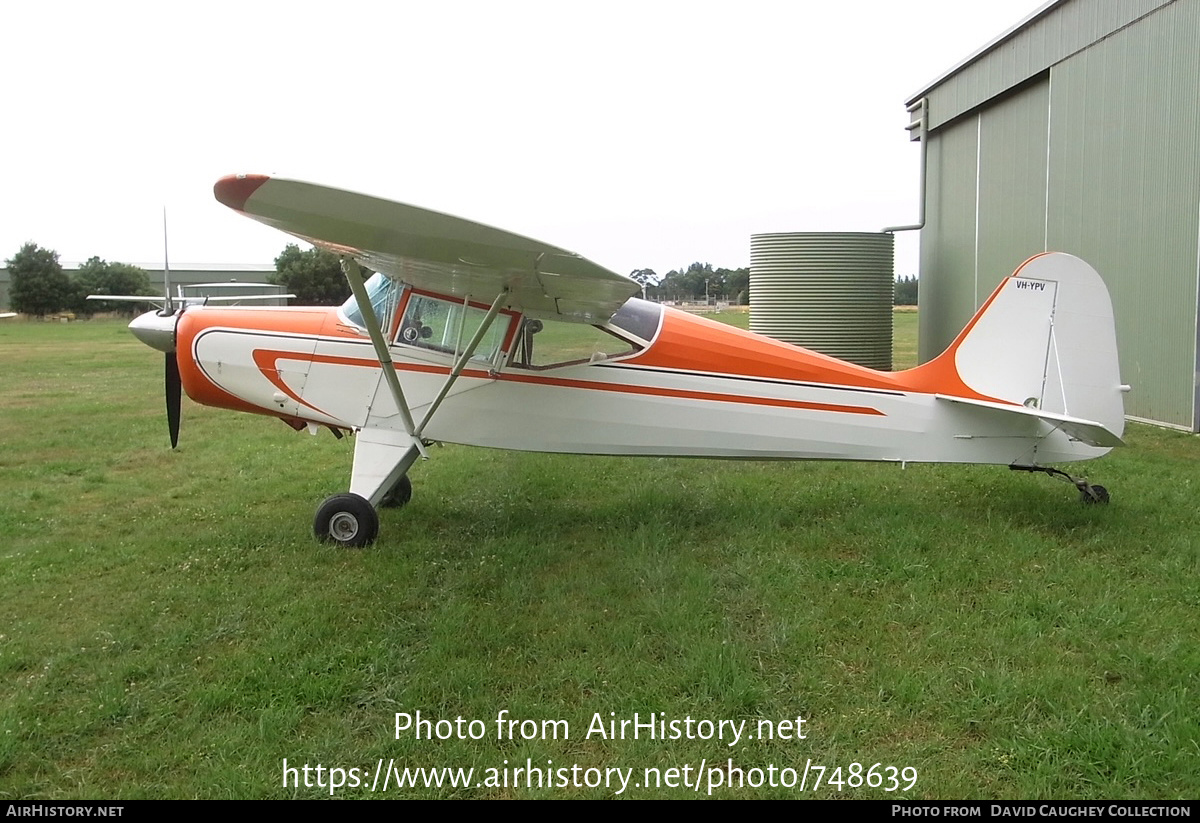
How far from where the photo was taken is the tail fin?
19.6 ft

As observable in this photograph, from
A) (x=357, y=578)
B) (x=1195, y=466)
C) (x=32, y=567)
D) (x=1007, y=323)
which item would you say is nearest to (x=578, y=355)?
(x=357, y=578)

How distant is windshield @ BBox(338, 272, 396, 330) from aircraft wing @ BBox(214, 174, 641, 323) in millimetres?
305

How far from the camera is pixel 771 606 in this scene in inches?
180

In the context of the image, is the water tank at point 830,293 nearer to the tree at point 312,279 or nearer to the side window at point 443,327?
the side window at point 443,327

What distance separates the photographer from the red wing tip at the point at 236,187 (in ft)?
12.0

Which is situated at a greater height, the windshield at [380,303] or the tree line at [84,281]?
the tree line at [84,281]

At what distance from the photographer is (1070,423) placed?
18.5ft

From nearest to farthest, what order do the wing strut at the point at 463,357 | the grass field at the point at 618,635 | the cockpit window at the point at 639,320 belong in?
1. the grass field at the point at 618,635
2. the wing strut at the point at 463,357
3. the cockpit window at the point at 639,320

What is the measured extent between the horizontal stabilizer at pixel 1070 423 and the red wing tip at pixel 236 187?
4.98 metres

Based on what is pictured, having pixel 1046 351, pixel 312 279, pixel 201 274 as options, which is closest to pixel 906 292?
pixel 312 279

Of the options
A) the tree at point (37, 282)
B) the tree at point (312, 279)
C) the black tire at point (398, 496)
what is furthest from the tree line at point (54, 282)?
the black tire at point (398, 496)

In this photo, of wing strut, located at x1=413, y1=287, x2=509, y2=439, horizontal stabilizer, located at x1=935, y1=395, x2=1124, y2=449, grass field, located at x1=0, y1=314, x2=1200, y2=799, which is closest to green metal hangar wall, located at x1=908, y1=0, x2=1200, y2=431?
grass field, located at x1=0, y1=314, x2=1200, y2=799

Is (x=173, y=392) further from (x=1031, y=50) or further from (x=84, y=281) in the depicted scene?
(x=84, y=281)

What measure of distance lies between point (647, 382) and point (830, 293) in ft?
28.2
